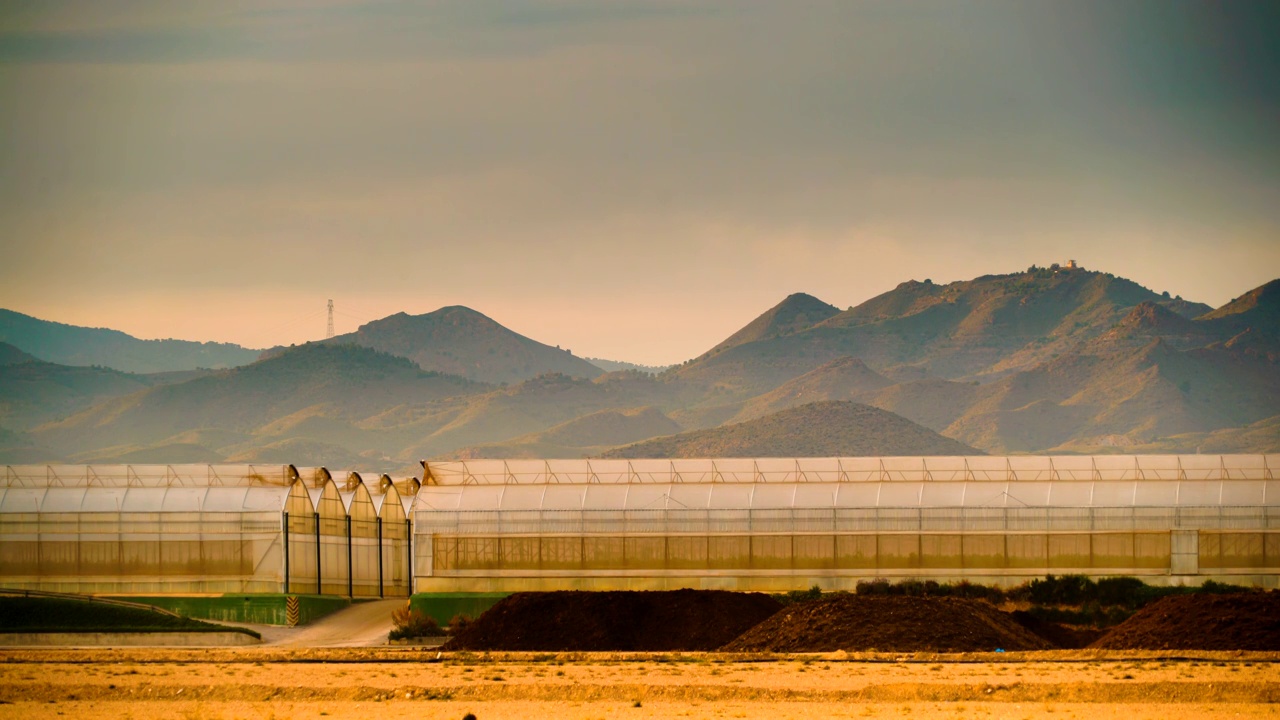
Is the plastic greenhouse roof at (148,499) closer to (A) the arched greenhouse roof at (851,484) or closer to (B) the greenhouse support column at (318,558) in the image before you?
(B) the greenhouse support column at (318,558)

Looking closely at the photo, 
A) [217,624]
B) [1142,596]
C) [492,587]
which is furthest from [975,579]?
[217,624]

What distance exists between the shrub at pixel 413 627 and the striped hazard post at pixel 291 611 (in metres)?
5.70

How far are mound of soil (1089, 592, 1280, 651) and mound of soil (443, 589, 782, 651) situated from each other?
38.2 feet

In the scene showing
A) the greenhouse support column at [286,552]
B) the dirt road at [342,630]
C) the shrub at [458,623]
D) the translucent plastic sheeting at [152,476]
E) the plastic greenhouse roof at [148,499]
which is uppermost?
the translucent plastic sheeting at [152,476]

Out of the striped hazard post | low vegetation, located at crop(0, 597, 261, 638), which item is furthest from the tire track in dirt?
the striped hazard post

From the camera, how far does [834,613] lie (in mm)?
49250

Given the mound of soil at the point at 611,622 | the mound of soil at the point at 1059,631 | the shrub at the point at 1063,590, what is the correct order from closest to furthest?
the mound of soil at the point at 611,622, the mound of soil at the point at 1059,631, the shrub at the point at 1063,590

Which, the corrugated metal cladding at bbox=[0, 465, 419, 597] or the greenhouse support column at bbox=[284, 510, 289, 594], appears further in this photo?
the corrugated metal cladding at bbox=[0, 465, 419, 597]

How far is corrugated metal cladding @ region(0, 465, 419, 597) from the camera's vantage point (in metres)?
63.8

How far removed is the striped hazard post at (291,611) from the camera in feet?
200

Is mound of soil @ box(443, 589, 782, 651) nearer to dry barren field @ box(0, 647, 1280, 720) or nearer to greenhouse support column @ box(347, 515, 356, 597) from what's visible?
dry barren field @ box(0, 647, 1280, 720)

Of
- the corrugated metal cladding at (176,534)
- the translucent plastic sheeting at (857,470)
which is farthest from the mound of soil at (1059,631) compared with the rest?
the corrugated metal cladding at (176,534)

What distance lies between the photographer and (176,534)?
6412 cm

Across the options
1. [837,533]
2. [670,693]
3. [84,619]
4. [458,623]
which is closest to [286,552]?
[84,619]
